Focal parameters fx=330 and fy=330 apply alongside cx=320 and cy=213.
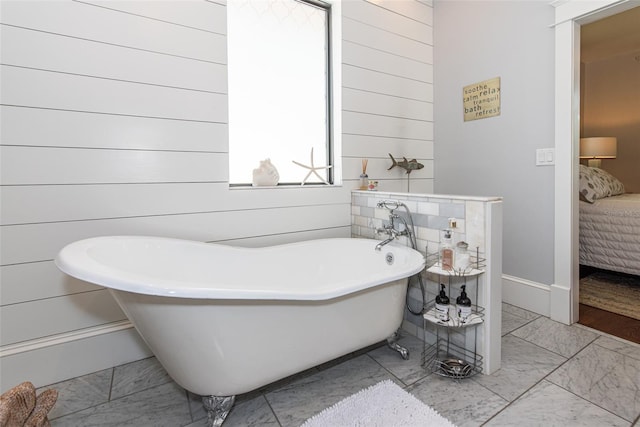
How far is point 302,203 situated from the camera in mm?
2381

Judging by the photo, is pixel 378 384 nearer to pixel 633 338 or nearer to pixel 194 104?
pixel 633 338

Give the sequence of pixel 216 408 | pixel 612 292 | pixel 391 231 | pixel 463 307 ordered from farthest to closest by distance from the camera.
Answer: pixel 612 292, pixel 391 231, pixel 463 307, pixel 216 408

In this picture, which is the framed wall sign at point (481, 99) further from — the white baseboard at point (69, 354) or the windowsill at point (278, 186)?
the white baseboard at point (69, 354)

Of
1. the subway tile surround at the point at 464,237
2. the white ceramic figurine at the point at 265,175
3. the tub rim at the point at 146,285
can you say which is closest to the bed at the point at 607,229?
the subway tile surround at the point at 464,237

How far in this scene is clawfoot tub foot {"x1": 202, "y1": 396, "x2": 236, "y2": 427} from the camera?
4.30 feet

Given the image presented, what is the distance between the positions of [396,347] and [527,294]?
1217 millimetres

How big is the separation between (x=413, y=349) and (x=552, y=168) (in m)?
1.50

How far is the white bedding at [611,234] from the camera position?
101 inches

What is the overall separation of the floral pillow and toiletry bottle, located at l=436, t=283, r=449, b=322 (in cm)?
217

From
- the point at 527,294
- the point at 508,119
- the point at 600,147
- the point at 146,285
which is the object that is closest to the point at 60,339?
the point at 146,285

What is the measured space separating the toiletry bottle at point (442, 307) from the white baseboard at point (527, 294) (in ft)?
3.39

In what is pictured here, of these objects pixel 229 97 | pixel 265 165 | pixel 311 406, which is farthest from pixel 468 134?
pixel 311 406

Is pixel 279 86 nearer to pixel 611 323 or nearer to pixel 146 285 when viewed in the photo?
pixel 146 285

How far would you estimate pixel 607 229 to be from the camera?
8.91ft
